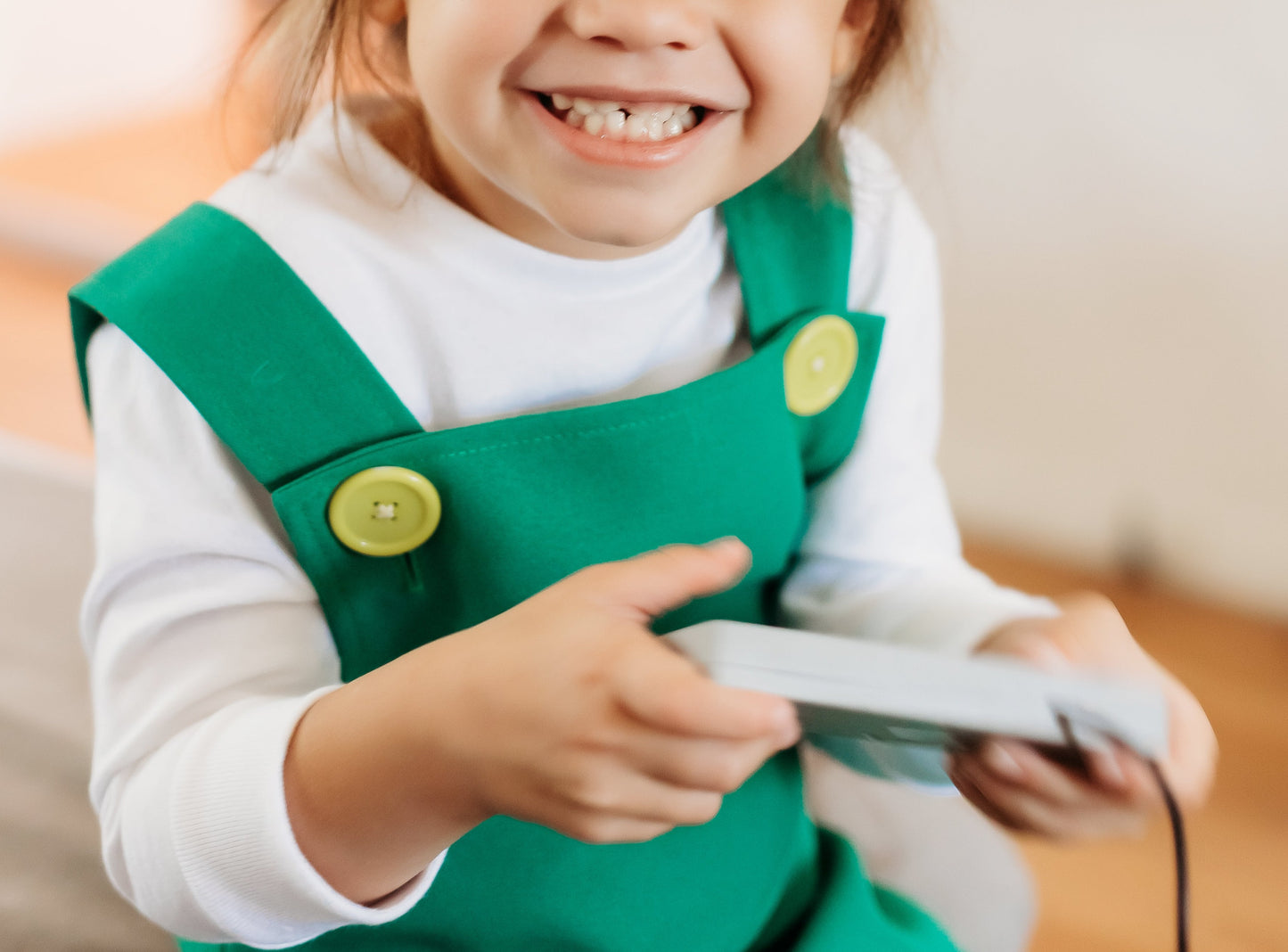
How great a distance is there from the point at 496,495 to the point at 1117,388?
0.91m

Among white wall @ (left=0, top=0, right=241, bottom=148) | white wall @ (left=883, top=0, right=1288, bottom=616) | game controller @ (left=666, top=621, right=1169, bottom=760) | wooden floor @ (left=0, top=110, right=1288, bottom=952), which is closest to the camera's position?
game controller @ (left=666, top=621, right=1169, bottom=760)

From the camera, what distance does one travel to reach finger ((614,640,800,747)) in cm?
34

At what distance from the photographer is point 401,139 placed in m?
0.53

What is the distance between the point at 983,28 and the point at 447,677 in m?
0.96

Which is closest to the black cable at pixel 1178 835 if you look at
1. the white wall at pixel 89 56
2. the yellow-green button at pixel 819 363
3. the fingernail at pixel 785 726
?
the fingernail at pixel 785 726

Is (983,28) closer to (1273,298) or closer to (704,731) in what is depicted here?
(1273,298)

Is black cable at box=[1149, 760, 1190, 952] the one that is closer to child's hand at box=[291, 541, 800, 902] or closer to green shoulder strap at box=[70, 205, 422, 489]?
child's hand at box=[291, 541, 800, 902]

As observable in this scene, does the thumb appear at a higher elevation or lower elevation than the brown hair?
lower

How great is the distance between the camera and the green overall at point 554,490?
0.45 metres

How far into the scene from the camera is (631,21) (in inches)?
16.0

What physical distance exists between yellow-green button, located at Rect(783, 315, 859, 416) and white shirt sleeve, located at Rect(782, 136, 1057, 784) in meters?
0.04

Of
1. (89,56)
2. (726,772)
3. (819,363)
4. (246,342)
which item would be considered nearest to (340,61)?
(246,342)

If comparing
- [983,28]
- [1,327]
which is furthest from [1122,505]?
[1,327]

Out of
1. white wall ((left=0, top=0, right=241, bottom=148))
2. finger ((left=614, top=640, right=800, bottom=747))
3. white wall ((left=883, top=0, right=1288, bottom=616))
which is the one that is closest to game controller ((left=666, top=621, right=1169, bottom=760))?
finger ((left=614, top=640, right=800, bottom=747))
